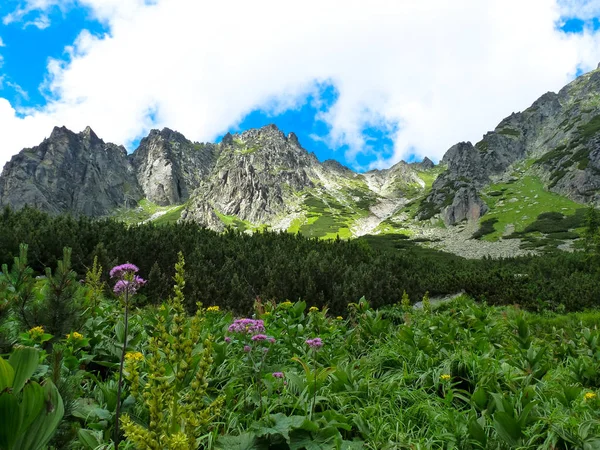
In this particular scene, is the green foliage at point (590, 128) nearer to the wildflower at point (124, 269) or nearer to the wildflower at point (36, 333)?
the wildflower at point (124, 269)

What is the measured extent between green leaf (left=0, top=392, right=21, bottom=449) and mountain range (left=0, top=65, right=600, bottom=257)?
63576 millimetres

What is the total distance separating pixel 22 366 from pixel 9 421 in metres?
0.16

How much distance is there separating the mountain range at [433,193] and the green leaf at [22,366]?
63.5 meters

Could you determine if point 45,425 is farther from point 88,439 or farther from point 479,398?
point 479,398

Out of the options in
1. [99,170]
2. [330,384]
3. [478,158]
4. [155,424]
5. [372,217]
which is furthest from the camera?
[99,170]

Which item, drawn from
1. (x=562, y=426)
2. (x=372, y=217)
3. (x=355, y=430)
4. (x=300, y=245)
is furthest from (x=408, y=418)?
(x=372, y=217)

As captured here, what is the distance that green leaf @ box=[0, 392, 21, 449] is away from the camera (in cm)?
112

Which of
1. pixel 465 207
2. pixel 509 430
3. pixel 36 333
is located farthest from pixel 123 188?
pixel 509 430

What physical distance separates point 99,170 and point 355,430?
712 feet

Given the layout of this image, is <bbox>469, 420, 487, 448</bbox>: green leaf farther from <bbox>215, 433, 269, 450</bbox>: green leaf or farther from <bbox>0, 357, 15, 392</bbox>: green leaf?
<bbox>0, 357, 15, 392</bbox>: green leaf

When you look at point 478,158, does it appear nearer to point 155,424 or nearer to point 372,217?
point 372,217

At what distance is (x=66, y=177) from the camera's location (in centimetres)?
17250

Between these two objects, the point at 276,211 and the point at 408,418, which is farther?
the point at 276,211

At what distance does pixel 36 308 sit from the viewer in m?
3.21
